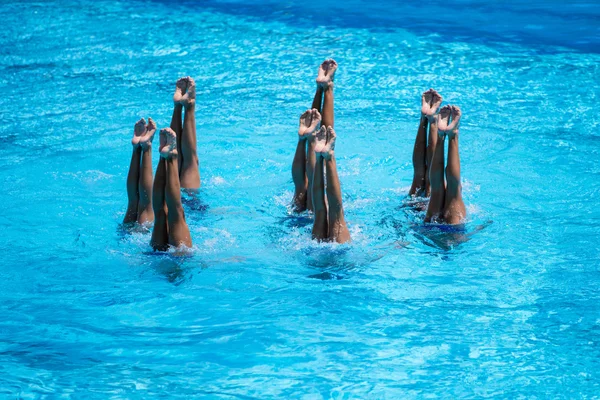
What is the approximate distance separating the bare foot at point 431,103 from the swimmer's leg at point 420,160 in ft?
0.37

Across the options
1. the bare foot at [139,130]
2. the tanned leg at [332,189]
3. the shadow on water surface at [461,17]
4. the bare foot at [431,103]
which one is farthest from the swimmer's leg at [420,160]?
the shadow on water surface at [461,17]

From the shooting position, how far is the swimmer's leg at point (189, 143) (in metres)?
6.61

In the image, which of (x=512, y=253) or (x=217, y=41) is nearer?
(x=512, y=253)

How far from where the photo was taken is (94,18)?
13.7 meters

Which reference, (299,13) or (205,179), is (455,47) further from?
(205,179)

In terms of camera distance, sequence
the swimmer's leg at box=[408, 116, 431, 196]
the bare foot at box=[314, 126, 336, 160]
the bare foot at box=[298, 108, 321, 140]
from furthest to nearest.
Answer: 1. the swimmer's leg at box=[408, 116, 431, 196]
2. the bare foot at box=[298, 108, 321, 140]
3. the bare foot at box=[314, 126, 336, 160]

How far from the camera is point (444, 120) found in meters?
5.75

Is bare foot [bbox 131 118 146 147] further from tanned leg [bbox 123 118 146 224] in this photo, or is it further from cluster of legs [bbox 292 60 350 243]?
cluster of legs [bbox 292 60 350 243]

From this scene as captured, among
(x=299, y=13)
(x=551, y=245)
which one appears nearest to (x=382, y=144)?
(x=551, y=245)

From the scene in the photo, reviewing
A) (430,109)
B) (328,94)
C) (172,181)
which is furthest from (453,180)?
(172,181)

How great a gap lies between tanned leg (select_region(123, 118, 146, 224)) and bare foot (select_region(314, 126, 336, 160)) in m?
1.38

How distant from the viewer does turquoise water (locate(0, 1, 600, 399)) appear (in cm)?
465

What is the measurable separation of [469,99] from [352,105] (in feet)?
5.04

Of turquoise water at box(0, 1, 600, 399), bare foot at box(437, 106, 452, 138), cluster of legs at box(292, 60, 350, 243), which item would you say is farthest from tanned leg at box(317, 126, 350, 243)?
bare foot at box(437, 106, 452, 138)
